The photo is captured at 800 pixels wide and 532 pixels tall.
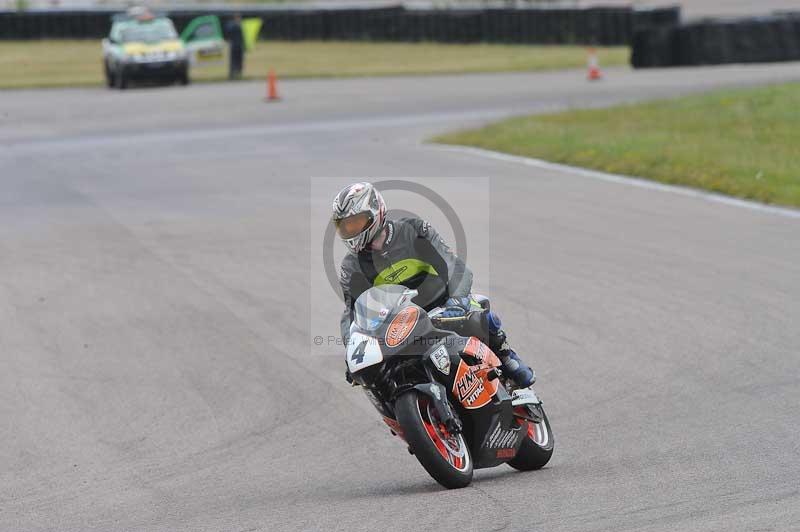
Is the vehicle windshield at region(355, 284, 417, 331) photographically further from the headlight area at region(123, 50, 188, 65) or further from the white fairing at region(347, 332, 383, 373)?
the headlight area at region(123, 50, 188, 65)

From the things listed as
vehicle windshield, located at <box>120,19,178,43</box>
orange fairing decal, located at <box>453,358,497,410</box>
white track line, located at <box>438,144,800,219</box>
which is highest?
vehicle windshield, located at <box>120,19,178,43</box>

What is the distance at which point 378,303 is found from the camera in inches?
252

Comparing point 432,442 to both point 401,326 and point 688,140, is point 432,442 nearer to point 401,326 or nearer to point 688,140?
point 401,326

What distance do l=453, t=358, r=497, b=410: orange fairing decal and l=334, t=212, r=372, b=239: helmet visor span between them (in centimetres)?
89

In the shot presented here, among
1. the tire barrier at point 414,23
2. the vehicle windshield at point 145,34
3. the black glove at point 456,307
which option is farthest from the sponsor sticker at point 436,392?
the tire barrier at point 414,23

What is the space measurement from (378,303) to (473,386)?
73 centimetres

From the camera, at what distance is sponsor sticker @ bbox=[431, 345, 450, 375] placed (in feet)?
21.1

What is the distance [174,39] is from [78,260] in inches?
901

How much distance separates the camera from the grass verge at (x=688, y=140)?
17.3m

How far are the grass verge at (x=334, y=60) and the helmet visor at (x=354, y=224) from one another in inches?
1239

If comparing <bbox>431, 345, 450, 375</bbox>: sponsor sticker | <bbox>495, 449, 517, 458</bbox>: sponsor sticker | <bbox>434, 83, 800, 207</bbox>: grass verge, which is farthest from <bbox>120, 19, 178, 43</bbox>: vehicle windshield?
<bbox>431, 345, 450, 375</bbox>: sponsor sticker

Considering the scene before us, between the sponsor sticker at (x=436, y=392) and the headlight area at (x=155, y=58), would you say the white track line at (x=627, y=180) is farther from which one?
the headlight area at (x=155, y=58)

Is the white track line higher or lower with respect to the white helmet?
lower

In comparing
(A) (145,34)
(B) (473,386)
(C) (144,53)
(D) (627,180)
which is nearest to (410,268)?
(B) (473,386)
